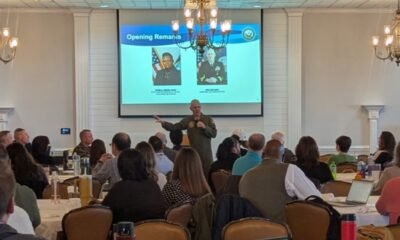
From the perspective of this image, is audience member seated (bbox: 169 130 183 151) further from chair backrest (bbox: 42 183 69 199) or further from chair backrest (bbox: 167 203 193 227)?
chair backrest (bbox: 167 203 193 227)

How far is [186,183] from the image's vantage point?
5.34m

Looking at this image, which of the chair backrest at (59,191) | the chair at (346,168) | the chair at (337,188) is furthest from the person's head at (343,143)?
the chair backrest at (59,191)

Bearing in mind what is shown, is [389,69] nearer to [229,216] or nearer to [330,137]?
[330,137]

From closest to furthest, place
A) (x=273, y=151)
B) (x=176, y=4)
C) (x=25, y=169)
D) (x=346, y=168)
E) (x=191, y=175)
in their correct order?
(x=273, y=151), (x=191, y=175), (x=25, y=169), (x=346, y=168), (x=176, y=4)

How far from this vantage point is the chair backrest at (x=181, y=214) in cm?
465

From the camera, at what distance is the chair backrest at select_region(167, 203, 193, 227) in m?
4.65

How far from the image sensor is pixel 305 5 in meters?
12.1

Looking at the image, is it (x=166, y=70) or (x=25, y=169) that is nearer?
(x=25, y=169)

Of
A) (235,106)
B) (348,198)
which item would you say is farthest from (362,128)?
(348,198)

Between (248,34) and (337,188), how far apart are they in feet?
21.7

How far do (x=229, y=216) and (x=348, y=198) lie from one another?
1.41m

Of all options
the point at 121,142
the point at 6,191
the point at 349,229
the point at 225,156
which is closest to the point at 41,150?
the point at 121,142

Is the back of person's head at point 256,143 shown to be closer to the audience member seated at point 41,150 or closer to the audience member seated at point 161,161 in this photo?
the audience member seated at point 161,161

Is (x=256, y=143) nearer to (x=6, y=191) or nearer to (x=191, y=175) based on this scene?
(x=191, y=175)
